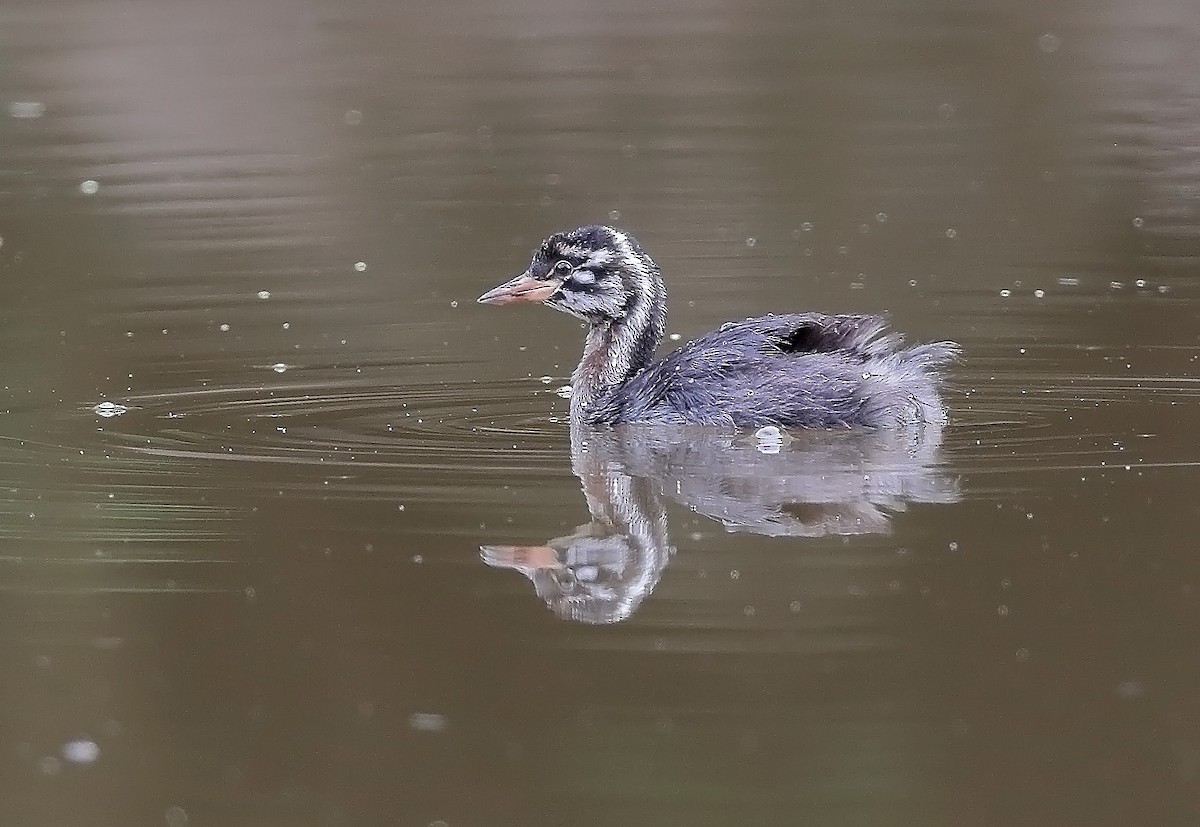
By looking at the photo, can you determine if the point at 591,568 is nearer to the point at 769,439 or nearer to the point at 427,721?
the point at 427,721

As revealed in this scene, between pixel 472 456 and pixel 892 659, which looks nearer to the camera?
pixel 892 659

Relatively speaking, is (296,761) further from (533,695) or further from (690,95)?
(690,95)

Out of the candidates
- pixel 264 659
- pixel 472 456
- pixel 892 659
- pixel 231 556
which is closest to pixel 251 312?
pixel 472 456

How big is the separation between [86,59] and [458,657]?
17.0 m

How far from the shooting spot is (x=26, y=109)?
21.0m

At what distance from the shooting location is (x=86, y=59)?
22391mm

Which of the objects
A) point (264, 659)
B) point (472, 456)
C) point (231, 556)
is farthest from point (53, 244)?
point (264, 659)

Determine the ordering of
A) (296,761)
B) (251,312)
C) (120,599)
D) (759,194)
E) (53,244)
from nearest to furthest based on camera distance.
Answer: (296,761) < (120,599) < (251,312) < (53,244) < (759,194)

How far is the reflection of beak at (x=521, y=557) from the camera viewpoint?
7.57m

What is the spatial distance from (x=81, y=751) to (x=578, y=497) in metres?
2.84

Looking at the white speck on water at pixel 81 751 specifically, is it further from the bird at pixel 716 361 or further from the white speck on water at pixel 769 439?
the bird at pixel 716 361

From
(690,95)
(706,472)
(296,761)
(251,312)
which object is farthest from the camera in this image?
(690,95)

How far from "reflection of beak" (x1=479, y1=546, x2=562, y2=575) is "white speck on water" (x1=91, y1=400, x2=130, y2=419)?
3038mm

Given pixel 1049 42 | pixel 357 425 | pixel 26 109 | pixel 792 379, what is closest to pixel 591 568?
pixel 792 379
